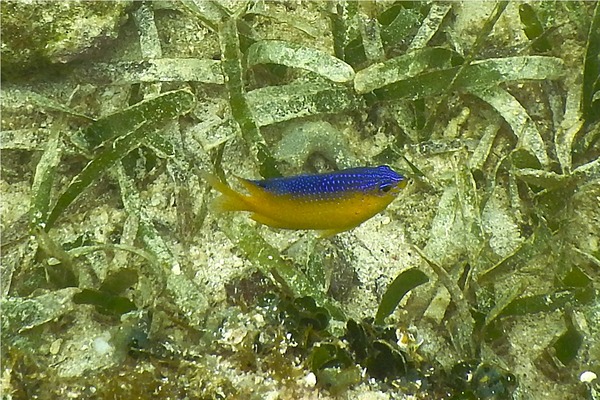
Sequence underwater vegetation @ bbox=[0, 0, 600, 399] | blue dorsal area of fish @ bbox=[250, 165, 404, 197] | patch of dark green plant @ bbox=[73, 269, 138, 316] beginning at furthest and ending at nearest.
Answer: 1. patch of dark green plant @ bbox=[73, 269, 138, 316]
2. underwater vegetation @ bbox=[0, 0, 600, 399]
3. blue dorsal area of fish @ bbox=[250, 165, 404, 197]

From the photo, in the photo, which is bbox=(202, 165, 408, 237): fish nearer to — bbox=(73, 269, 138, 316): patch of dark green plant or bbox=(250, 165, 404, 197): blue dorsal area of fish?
bbox=(250, 165, 404, 197): blue dorsal area of fish

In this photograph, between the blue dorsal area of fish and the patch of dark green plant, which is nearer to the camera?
the blue dorsal area of fish

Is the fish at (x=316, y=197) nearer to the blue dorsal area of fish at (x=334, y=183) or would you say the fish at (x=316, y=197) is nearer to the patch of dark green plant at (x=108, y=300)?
the blue dorsal area of fish at (x=334, y=183)

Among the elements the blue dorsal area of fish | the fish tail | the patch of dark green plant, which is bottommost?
the patch of dark green plant

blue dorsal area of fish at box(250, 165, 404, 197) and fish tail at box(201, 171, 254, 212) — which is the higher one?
blue dorsal area of fish at box(250, 165, 404, 197)

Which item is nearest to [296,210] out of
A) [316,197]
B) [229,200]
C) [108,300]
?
[316,197]

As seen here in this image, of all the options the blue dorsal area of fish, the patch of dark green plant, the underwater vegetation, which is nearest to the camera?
the blue dorsal area of fish

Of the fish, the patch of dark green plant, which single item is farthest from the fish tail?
the patch of dark green plant

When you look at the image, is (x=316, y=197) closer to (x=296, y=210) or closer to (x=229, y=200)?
(x=296, y=210)
